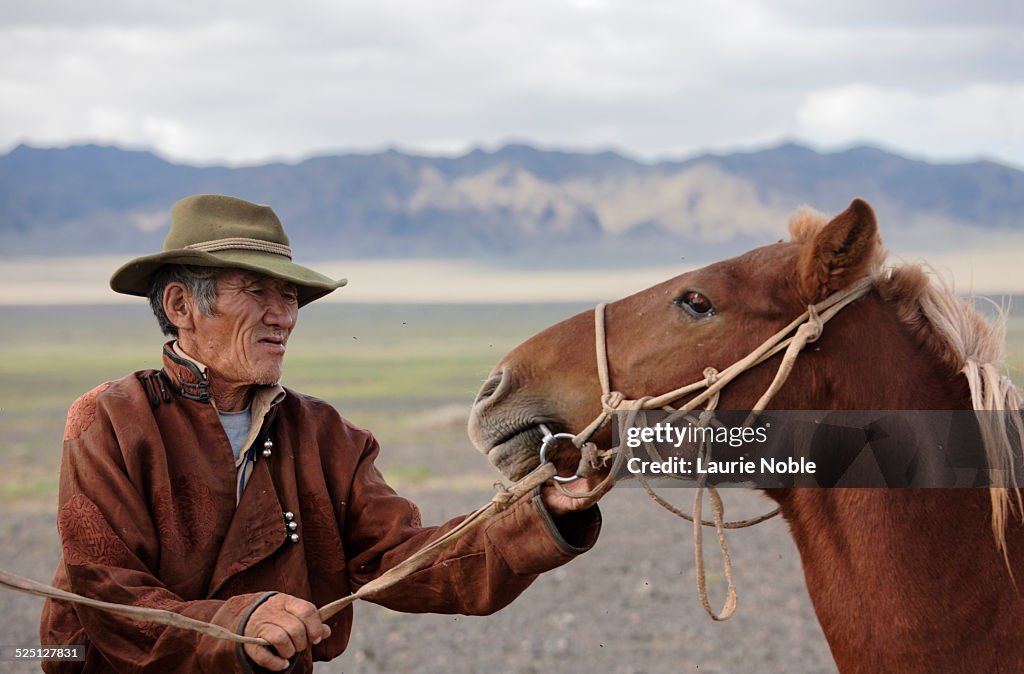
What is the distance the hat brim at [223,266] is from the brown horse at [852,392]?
675 millimetres

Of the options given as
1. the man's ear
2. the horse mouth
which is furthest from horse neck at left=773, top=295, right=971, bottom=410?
the man's ear

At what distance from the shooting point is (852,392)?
275cm

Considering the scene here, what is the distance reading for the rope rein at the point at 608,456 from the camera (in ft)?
8.54

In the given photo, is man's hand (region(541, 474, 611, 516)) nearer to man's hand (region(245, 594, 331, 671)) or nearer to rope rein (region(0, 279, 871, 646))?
rope rein (region(0, 279, 871, 646))

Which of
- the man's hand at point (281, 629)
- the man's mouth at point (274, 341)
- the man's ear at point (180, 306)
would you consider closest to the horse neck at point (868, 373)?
the man's hand at point (281, 629)

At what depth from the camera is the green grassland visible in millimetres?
22766

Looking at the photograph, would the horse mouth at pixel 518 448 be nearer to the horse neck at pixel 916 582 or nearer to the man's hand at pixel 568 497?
the man's hand at pixel 568 497

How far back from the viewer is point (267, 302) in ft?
10.5

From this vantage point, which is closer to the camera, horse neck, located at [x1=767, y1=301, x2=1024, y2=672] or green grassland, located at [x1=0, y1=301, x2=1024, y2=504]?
horse neck, located at [x1=767, y1=301, x2=1024, y2=672]

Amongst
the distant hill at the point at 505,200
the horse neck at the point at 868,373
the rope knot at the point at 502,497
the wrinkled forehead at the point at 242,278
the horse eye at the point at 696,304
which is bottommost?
Result: the rope knot at the point at 502,497

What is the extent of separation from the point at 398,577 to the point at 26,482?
787 inches

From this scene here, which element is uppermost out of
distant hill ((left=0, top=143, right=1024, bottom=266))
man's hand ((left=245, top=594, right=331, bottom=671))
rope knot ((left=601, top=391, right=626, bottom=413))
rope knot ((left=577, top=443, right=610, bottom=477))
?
distant hill ((left=0, top=143, right=1024, bottom=266))

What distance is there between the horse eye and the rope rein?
0.54 ft

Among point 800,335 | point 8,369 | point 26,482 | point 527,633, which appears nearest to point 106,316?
point 8,369
